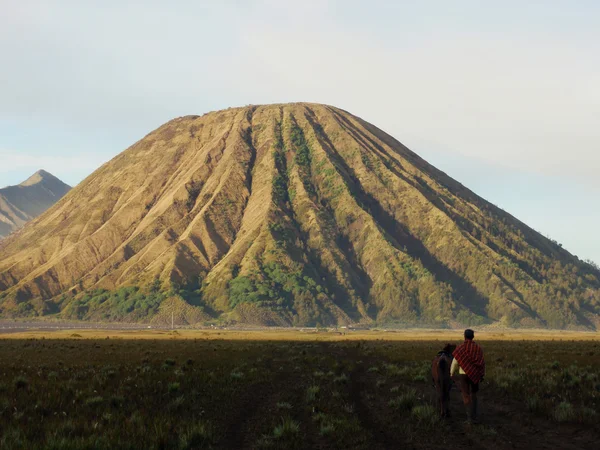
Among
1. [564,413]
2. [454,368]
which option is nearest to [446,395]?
[454,368]

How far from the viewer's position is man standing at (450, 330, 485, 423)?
56.0 feet

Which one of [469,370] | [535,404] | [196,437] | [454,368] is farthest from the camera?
[535,404]

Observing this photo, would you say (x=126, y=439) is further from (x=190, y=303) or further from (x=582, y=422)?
(x=190, y=303)

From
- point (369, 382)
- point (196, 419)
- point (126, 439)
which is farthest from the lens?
point (369, 382)

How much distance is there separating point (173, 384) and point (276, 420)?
6.55m

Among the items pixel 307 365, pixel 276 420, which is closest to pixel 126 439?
pixel 276 420

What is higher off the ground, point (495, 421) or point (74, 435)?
point (74, 435)

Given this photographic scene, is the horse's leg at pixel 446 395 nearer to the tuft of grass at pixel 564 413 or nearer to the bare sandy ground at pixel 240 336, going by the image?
the tuft of grass at pixel 564 413

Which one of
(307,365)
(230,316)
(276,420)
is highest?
(276,420)

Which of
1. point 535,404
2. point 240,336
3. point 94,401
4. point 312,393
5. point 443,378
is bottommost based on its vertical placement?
point 240,336

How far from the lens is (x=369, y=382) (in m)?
27.2

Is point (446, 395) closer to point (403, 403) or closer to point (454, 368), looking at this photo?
point (454, 368)

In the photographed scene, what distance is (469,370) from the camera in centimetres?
1703

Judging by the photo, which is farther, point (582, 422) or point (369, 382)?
point (369, 382)
